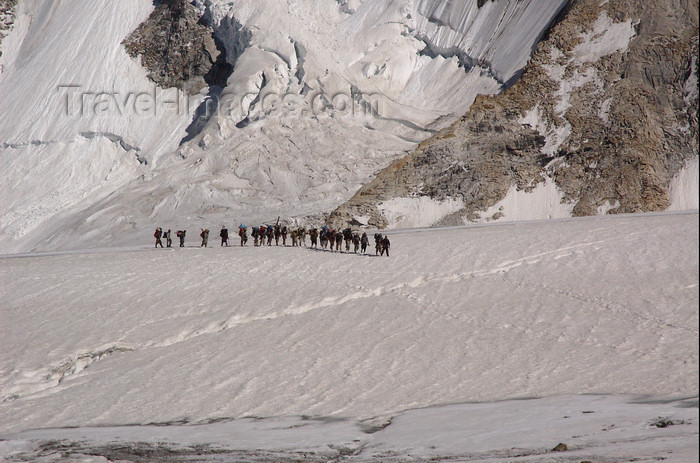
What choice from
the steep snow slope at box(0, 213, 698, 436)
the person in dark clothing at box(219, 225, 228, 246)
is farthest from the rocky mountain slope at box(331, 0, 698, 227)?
the steep snow slope at box(0, 213, 698, 436)

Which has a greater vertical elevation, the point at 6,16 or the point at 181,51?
the point at 6,16

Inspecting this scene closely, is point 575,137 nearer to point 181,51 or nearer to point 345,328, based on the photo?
point 345,328

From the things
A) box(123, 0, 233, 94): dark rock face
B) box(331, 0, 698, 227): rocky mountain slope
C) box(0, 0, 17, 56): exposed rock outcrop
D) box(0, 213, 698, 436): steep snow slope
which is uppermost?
box(0, 0, 17, 56): exposed rock outcrop

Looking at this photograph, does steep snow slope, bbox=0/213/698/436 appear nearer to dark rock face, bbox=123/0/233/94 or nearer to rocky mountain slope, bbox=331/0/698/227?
rocky mountain slope, bbox=331/0/698/227

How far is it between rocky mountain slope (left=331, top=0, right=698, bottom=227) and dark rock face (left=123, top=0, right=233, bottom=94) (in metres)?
22.8

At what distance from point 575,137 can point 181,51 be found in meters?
35.6

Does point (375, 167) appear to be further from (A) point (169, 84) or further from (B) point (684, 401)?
(B) point (684, 401)

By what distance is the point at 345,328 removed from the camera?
19781 millimetres

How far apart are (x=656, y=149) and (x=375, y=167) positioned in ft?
63.6

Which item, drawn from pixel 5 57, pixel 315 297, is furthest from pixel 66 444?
pixel 5 57

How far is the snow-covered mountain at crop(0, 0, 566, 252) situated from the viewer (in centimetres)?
5047

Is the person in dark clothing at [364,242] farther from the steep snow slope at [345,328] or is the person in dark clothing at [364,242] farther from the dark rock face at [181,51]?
the dark rock face at [181,51]

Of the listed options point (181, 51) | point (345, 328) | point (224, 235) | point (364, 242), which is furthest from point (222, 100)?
point (345, 328)

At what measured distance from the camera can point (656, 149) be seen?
43.4 meters
